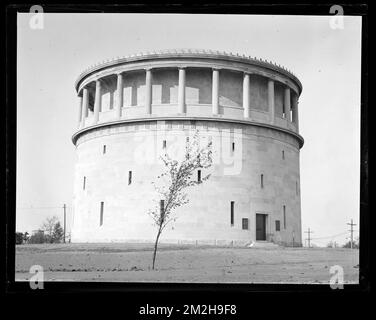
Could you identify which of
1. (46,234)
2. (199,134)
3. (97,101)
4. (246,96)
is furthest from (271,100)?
(46,234)

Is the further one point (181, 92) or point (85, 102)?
point (181, 92)

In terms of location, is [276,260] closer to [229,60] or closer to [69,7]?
[69,7]

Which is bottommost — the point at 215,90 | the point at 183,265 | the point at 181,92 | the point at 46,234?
the point at 183,265

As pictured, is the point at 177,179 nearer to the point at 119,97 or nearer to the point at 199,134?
the point at 199,134

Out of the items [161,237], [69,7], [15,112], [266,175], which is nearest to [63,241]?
[161,237]
